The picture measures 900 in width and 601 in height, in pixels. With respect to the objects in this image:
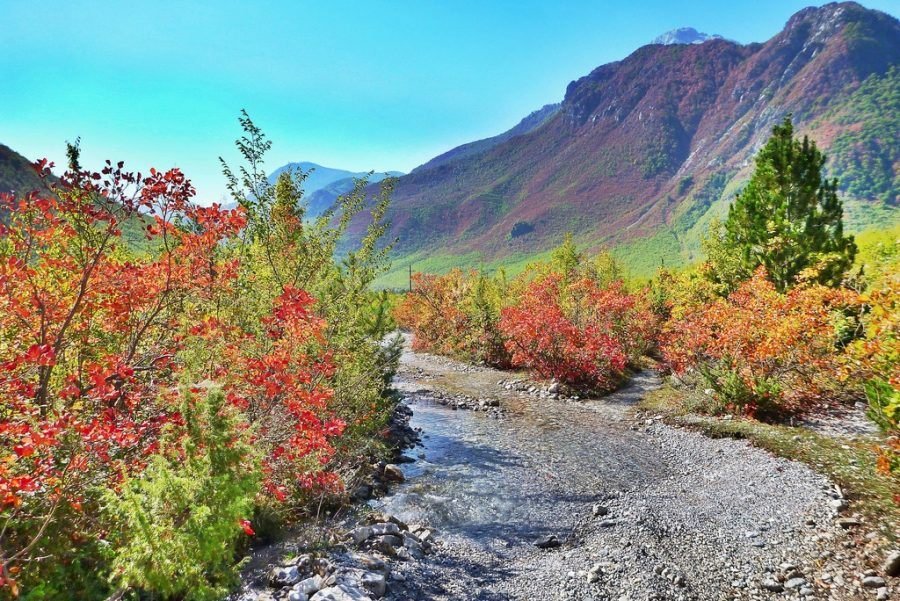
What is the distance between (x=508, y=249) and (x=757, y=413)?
169 metres

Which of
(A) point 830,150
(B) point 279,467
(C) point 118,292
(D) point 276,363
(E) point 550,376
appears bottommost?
(E) point 550,376

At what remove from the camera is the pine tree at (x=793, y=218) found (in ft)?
65.6

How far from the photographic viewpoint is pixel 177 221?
27.8ft

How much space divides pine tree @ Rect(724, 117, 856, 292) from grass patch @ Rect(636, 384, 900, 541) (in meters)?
7.75

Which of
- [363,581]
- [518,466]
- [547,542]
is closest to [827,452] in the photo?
[518,466]

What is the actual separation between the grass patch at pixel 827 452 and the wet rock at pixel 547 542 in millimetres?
5948

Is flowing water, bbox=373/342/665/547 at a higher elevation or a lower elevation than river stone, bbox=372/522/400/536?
lower

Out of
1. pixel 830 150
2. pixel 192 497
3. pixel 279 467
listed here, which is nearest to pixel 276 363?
pixel 279 467

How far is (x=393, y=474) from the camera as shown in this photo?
13.2 metres

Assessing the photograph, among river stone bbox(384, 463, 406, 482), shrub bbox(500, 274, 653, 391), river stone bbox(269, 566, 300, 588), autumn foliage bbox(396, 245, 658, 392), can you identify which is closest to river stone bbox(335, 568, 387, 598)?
river stone bbox(269, 566, 300, 588)

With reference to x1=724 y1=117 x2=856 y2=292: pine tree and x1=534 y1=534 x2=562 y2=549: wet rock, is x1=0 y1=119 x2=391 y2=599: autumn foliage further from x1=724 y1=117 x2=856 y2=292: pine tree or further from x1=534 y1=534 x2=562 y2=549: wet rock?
x1=724 y1=117 x2=856 y2=292: pine tree

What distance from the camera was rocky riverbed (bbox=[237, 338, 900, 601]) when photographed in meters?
7.32

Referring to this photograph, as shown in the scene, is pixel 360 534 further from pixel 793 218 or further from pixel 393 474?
pixel 793 218

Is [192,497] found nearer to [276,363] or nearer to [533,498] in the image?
[276,363]
